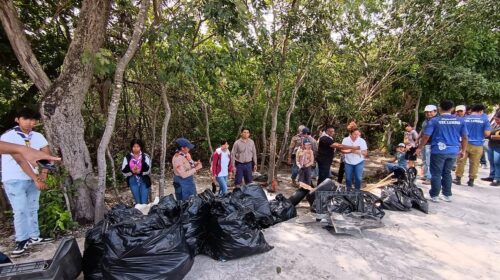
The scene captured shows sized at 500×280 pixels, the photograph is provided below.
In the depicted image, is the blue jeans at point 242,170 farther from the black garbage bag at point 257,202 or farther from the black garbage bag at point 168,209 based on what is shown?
the black garbage bag at point 168,209

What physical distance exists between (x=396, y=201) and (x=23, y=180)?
5082mm

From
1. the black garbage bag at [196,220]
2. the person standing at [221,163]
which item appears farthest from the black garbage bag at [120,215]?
the person standing at [221,163]

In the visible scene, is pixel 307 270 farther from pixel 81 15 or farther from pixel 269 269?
pixel 81 15

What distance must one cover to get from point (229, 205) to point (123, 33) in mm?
3645

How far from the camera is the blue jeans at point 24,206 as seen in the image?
3.24m

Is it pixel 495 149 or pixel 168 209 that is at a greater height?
pixel 495 149

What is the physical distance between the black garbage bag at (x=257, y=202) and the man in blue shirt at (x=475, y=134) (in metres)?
4.55

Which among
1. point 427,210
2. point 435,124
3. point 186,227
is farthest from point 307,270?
point 435,124

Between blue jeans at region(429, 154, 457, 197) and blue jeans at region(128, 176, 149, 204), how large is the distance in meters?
4.67

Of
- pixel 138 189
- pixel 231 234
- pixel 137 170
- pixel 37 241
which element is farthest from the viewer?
pixel 138 189

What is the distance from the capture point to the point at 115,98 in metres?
3.66

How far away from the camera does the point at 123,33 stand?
4.84m

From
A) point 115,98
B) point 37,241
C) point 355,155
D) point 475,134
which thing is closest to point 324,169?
point 355,155

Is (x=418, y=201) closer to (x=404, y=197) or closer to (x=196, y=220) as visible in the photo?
(x=404, y=197)
